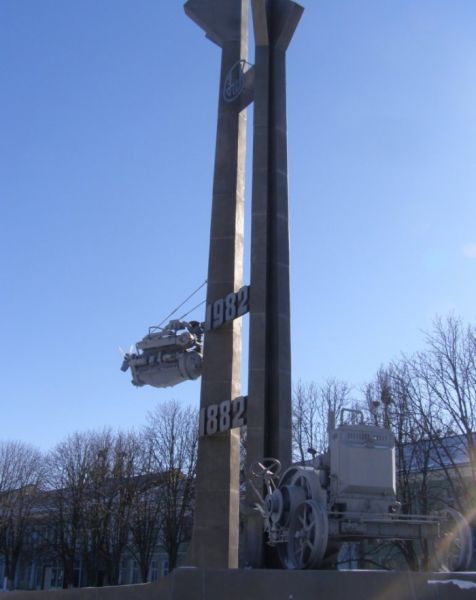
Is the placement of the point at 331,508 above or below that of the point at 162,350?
below

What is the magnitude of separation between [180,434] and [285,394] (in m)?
28.8

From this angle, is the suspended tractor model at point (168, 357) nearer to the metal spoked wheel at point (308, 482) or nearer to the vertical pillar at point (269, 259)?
the vertical pillar at point (269, 259)

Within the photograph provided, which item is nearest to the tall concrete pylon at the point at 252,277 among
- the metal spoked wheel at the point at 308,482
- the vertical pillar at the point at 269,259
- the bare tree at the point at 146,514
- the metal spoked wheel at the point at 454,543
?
the vertical pillar at the point at 269,259

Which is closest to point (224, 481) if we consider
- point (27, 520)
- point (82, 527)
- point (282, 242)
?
point (282, 242)

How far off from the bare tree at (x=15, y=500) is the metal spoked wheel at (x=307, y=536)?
43535 millimetres

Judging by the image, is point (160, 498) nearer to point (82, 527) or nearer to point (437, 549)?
point (82, 527)

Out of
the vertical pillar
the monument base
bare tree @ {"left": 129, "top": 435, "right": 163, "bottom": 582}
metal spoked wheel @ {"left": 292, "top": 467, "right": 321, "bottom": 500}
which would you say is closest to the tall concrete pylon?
the vertical pillar

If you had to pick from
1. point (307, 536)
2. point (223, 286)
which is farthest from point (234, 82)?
point (307, 536)

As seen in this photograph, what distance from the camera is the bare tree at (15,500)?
170 feet

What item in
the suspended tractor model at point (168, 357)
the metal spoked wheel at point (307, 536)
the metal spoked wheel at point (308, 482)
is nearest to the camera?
the metal spoked wheel at point (307, 536)

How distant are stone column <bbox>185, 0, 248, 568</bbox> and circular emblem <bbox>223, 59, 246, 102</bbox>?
0.03m

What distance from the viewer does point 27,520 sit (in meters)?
51.8

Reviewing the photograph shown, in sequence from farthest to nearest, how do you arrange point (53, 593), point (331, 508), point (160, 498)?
1. point (160, 498)
2. point (53, 593)
3. point (331, 508)

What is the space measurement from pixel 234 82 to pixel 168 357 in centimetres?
799
